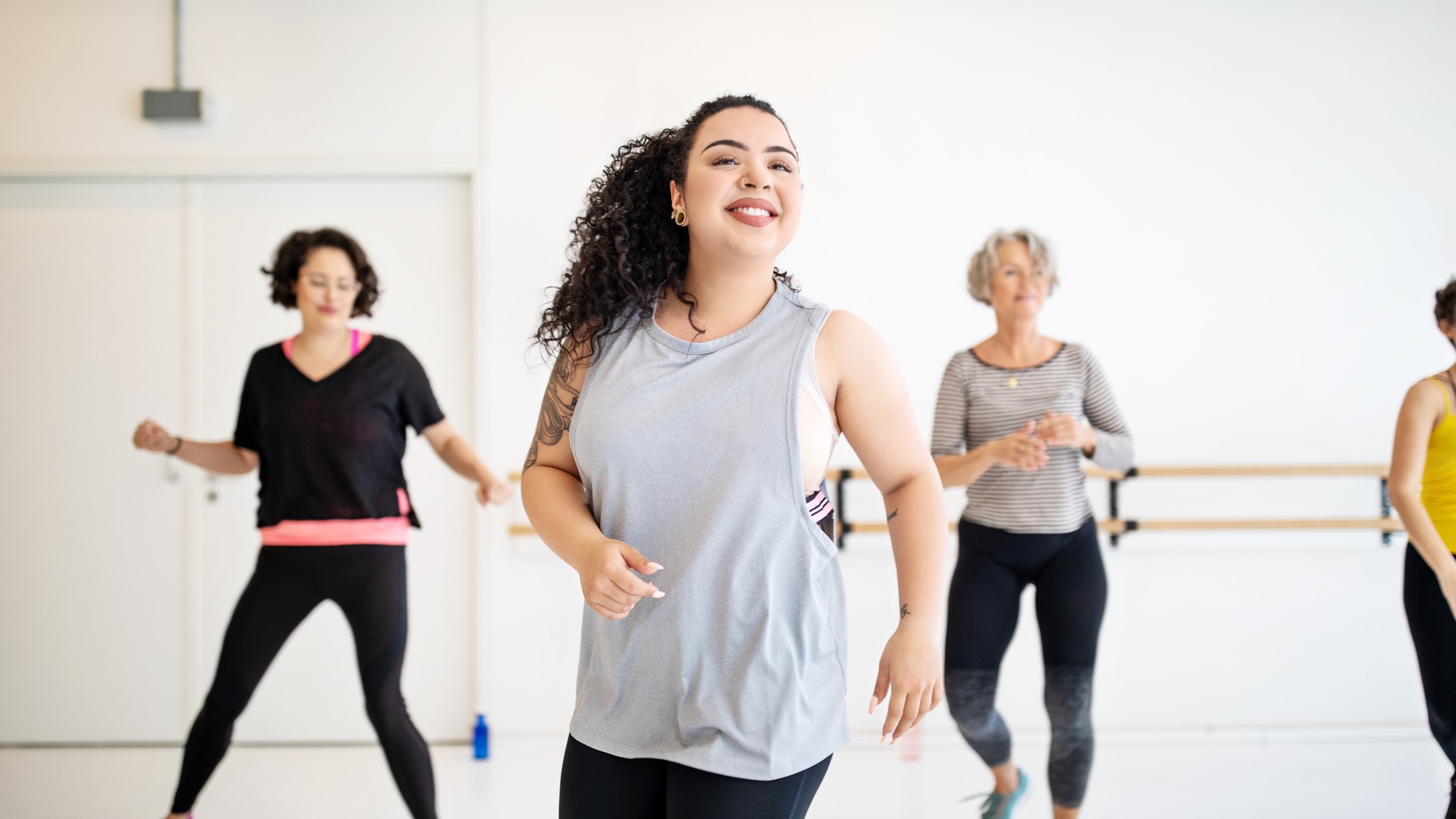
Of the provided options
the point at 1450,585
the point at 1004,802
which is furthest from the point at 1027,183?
the point at 1004,802

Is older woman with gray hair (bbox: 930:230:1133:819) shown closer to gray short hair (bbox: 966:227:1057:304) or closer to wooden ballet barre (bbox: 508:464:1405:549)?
gray short hair (bbox: 966:227:1057:304)

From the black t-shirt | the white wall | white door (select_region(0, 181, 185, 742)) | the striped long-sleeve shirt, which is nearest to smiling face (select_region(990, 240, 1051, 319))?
the striped long-sleeve shirt

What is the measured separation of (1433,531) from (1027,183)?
5.92 feet

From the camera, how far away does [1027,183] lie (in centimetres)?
345

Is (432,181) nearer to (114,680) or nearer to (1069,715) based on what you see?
(114,680)

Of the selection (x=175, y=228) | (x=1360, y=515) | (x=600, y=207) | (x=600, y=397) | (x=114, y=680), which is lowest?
(x=114, y=680)

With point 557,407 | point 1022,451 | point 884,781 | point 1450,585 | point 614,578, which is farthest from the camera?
point 884,781

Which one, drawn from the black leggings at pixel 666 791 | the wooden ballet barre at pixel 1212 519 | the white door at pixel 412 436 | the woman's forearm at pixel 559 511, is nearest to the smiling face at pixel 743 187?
the woman's forearm at pixel 559 511

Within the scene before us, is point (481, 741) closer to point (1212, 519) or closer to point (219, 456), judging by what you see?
point (219, 456)

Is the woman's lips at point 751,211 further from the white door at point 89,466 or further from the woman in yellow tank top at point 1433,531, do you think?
the white door at point 89,466

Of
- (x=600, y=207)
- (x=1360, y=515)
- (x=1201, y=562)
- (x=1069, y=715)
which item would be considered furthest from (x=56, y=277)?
(x=1360, y=515)

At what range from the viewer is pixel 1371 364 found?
3.49 metres

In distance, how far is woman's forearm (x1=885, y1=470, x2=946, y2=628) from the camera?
1115 millimetres

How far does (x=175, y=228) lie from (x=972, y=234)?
9.31ft
